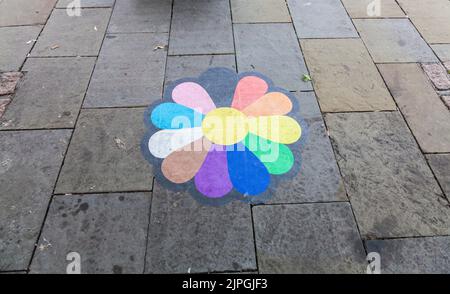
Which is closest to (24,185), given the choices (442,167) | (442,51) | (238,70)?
(238,70)

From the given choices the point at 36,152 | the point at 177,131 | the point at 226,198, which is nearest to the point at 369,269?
the point at 226,198

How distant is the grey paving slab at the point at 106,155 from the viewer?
10.2 ft

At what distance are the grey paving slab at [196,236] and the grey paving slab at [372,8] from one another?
3.52 metres

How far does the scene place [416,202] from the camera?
3.04 metres

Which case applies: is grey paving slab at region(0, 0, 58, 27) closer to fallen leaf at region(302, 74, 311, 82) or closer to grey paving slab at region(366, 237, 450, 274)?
fallen leaf at region(302, 74, 311, 82)

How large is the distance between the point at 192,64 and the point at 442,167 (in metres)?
2.71

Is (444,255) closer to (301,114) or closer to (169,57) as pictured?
(301,114)

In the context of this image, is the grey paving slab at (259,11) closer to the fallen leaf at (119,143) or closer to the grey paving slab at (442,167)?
the fallen leaf at (119,143)

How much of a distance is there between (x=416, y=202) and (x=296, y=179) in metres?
0.97

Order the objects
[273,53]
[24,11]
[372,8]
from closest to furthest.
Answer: [273,53]
[24,11]
[372,8]

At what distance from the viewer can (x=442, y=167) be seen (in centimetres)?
331

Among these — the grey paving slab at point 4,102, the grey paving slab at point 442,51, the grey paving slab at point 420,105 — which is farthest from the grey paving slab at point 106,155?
the grey paving slab at point 442,51

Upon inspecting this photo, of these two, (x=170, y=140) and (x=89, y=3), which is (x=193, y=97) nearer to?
(x=170, y=140)

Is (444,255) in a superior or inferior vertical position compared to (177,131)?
inferior
